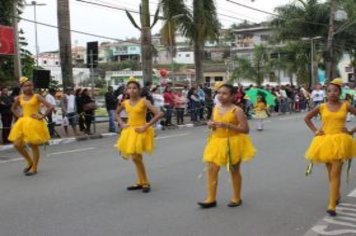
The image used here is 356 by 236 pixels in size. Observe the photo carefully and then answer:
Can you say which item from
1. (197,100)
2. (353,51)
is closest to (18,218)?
(197,100)

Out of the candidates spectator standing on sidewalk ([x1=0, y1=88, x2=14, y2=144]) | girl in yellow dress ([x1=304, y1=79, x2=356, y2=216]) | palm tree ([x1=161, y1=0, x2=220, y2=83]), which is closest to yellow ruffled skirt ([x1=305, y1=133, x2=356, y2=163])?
girl in yellow dress ([x1=304, y1=79, x2=356, y2=216])

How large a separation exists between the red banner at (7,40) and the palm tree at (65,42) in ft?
6.72

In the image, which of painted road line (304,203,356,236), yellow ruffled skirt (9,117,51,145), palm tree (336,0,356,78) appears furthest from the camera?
palm tree (336,0,356,78)

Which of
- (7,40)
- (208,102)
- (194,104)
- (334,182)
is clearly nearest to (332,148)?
(334,182)

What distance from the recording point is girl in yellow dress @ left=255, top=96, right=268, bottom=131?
20.7 metres

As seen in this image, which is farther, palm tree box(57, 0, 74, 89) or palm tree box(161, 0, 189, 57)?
palm tree box(161, 0, 189, 57)

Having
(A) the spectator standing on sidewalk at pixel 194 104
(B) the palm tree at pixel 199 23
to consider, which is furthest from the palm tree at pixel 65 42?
(B) the palm tree at pixel 199 23

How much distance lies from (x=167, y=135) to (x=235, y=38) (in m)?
90.8

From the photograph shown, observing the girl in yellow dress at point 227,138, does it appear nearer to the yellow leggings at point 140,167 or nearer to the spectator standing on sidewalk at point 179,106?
the yellow leggings at point 140,167

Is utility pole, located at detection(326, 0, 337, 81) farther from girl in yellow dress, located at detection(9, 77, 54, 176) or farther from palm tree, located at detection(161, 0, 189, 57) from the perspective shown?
girl in yellow dress, located at detection(9, 77, 54, 176)

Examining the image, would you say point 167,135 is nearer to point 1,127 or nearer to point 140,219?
point 1,127

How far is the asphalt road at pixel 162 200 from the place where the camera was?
670 cm

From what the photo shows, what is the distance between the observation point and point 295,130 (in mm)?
20047

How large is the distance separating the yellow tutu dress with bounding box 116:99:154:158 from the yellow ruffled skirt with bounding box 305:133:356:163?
2.40m
